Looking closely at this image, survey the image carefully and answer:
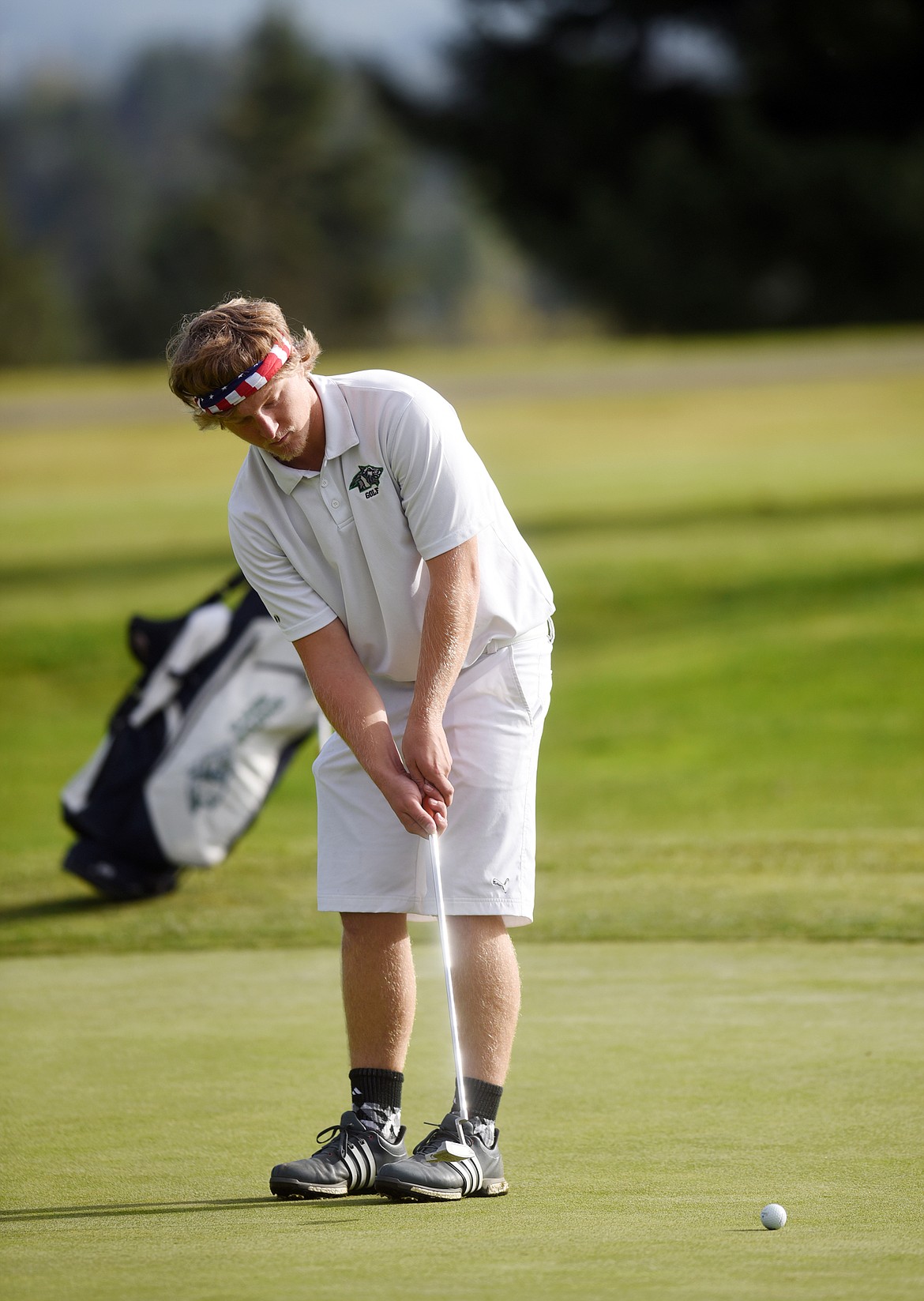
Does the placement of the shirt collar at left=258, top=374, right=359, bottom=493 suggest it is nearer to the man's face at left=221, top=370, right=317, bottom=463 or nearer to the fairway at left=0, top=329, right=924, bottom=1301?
the man's face at left=221, top=370, right=317, bottom=463

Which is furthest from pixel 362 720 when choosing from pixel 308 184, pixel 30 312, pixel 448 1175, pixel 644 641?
pixel 30 312

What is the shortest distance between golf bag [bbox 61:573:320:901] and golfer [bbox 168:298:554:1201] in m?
2.67

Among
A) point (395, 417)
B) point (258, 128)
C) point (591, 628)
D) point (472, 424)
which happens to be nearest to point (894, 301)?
point (472, 424)

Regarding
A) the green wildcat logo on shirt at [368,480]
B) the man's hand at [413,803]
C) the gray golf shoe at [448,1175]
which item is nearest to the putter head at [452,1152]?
the gray golf shoe at [448,1175]

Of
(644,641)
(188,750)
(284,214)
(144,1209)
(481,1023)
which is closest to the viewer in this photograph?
(144,1209)

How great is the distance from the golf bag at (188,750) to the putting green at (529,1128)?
84 centimetres

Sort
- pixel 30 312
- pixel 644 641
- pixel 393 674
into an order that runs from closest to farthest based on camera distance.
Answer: pixel 393 674 < pixel 644 641 < pixel 30 312

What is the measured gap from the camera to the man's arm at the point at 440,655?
3.08 metres

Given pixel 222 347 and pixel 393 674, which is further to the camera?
pixel 393 674

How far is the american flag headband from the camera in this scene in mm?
2992

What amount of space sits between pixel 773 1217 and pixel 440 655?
1.06m

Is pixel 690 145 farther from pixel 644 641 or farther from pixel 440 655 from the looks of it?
pixel 440 655

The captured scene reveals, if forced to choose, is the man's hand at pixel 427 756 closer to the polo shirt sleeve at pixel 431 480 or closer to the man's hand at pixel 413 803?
the man's hand at pixel 413 803

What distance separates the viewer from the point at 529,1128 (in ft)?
11.1
